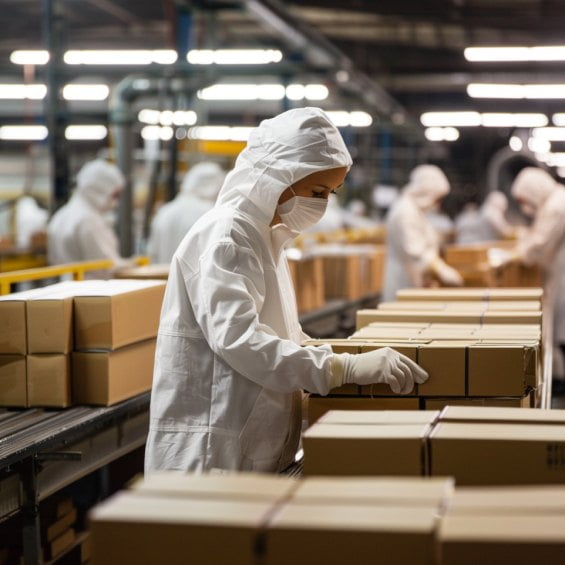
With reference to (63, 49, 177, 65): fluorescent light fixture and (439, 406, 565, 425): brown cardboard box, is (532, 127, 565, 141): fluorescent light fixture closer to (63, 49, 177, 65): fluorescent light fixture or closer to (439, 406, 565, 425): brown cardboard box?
(63, 49, 177, 65): fluorescent light fixture

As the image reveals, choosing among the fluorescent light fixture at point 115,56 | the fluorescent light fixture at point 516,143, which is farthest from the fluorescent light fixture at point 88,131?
the fluorescent light fixture at point 516,143

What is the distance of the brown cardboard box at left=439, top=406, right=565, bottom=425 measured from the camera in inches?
84.3

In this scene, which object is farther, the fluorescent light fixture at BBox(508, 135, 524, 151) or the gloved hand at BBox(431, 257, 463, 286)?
the fluorescent light fixture at BBox(508, 135, 524, 151)

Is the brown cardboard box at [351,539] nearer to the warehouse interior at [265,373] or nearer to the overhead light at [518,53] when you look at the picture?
the warehouse interior at [265,373]

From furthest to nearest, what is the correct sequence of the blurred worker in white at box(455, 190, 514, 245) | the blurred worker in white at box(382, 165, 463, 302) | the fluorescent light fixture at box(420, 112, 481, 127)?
the fluorescent light fixture at box(420, 112, 481, 127)
the blurred worker in white at box(455, 190, 514, 245)
the blurred worker in white at box(382, 165, 463, 302)

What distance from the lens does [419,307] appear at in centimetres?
379

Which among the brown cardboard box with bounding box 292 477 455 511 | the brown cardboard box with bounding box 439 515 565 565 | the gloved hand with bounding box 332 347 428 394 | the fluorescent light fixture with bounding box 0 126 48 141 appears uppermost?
the fluorescent light fixture with bounding box 0 126 48 141

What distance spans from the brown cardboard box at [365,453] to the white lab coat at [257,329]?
0.41 meters

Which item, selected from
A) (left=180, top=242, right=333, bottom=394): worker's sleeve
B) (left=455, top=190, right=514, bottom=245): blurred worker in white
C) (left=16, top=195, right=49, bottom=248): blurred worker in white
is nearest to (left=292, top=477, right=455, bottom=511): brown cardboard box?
(left=180, top=242, right=333, bottom=394): worker's sleeve

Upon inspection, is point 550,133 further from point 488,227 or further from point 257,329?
point 257,329

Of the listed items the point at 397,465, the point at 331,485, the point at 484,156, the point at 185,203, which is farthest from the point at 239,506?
the point at 484,156

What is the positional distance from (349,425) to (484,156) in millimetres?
25297

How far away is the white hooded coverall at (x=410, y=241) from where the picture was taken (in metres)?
7.46

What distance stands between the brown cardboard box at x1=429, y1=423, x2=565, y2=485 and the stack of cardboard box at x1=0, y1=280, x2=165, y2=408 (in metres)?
1.85
